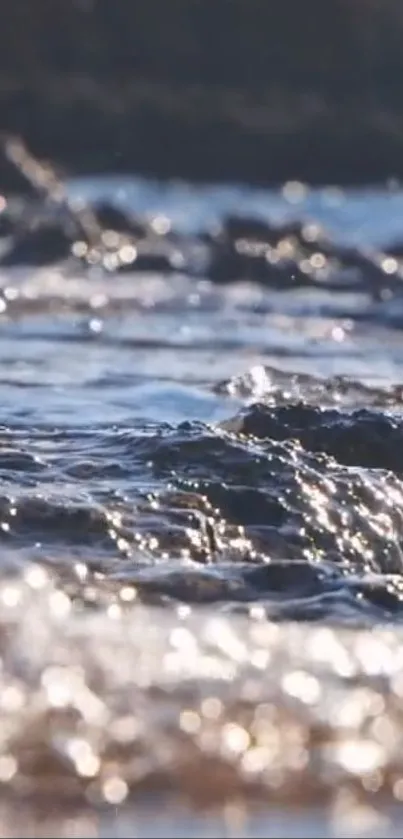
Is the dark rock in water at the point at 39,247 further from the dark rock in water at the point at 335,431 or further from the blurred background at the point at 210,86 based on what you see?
the dark rock in water at the point at 335,431

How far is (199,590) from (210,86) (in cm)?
1161

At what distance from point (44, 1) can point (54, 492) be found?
1125cm

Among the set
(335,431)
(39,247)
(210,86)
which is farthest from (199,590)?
(210,86)

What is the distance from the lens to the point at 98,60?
14406mm

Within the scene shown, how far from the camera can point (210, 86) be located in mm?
14555

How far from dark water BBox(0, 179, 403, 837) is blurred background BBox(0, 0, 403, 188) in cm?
677

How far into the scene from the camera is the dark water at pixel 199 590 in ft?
8.33

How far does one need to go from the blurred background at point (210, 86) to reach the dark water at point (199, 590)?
22.2 ft

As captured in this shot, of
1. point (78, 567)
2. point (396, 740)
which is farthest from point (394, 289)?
point (396, 740)

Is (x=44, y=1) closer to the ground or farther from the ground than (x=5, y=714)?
farther from the ground

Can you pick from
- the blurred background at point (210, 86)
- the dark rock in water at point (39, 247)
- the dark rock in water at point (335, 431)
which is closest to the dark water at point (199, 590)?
the dark rock in water at point (335, 431)

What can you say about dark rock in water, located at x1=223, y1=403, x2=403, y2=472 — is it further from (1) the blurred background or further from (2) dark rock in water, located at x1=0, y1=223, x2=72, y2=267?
(1) the blurred background

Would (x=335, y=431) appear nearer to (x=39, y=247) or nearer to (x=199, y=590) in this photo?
(x=199, y=590)

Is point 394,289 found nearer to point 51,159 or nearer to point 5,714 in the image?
point 51,159
